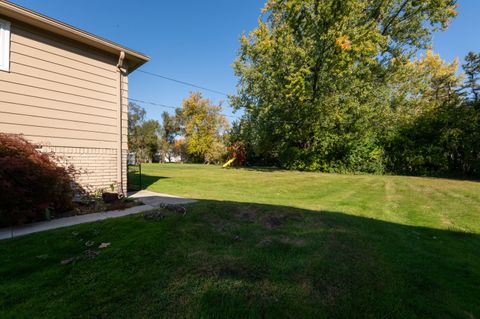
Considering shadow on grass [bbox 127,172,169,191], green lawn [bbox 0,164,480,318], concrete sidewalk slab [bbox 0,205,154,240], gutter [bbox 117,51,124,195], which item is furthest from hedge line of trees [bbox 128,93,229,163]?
green lawn [bbox 0,164,480,318]

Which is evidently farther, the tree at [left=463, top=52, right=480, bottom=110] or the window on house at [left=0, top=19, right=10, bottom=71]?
the tree at [left=463, top=52, right=480, bottom=110]

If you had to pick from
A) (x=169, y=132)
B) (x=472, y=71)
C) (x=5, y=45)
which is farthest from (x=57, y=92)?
(x=169, y=132)

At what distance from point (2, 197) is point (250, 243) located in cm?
393

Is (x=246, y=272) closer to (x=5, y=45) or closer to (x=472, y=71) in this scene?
(x=5, y=45)

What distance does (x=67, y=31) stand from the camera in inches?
190

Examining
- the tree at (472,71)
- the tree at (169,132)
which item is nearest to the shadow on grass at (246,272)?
the tree at (472,71)

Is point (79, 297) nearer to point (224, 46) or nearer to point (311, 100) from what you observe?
point (311, 100)

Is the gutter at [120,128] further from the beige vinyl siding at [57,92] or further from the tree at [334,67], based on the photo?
the tree at [334,67]

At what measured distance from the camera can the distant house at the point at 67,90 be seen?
4.34 m

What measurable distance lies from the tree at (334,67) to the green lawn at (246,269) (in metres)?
11.0

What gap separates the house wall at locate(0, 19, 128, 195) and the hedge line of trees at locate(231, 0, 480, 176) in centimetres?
1005

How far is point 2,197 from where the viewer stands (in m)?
3.34

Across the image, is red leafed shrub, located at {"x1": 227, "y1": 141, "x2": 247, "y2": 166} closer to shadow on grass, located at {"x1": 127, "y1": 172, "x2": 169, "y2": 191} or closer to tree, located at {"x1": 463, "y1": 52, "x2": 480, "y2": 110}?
shadow on grass, located at {"x1": 127, "y1": 172, "x2": 169, "y2": 191}

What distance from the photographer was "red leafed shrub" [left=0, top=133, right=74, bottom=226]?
11.2 ft
